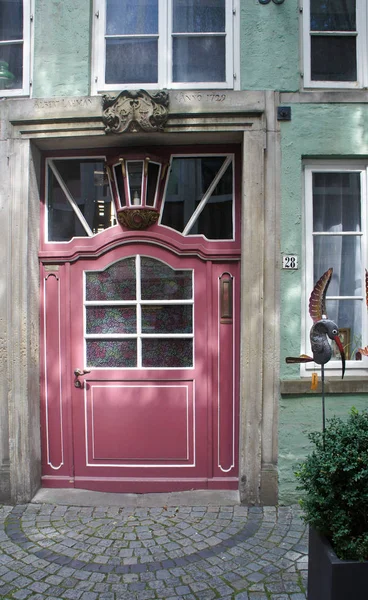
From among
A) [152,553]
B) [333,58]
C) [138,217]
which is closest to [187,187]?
[138,217]

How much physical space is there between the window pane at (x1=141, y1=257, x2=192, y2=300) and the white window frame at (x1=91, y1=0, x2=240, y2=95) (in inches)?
65.2

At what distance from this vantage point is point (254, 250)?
409 centimetres

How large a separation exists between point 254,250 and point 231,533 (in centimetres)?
242

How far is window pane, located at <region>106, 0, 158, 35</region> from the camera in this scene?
14.1ft

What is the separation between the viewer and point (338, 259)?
4.30 metres

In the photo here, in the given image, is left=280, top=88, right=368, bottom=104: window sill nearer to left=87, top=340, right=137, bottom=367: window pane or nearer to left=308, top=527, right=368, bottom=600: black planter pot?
left=87, top=340, right=137, bottom=367: window pane

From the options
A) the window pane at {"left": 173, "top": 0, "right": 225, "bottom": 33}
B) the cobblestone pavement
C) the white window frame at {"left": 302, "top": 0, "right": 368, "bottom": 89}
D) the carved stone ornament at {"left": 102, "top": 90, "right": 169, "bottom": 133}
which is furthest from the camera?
the window pane at {"left": 173, "top": 0, "right": 225, "bottom": 33}

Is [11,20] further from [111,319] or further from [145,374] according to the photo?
[145,374]

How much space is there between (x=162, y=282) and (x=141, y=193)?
0.88 metres

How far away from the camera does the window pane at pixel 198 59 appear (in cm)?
428

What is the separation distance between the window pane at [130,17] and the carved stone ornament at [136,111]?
76 centimetres

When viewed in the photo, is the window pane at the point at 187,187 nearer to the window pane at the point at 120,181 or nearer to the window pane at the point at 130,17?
the window pane at the point at 120,181

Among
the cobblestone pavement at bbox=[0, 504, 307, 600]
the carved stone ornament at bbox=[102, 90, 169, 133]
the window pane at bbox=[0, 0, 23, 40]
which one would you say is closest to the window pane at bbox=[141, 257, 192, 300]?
the carved stone ornament at bbox=[102, 90, 169, 133]

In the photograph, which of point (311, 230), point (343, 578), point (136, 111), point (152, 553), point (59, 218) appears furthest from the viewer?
point (59, 218)
